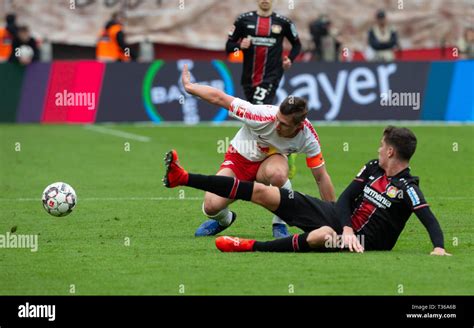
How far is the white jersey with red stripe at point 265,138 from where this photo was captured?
10.4m

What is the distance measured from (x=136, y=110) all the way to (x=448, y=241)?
50.7ft

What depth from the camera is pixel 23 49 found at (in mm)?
25391

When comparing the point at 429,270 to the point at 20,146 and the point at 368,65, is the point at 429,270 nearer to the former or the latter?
the point at 20,146

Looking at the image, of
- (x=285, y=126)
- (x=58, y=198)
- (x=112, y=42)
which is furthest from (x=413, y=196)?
(x=112, y=42)

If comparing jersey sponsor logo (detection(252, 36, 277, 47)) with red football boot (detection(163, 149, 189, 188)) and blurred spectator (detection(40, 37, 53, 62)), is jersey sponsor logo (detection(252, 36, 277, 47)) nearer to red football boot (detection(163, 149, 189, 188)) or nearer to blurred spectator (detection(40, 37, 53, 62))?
red football boot (detection(163, 149, 189, 188))

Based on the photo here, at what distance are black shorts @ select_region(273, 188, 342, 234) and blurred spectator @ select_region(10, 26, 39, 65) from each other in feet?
53.9

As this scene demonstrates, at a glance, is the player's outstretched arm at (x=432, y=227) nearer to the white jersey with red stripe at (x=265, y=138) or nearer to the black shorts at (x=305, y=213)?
the black shorts at (x=305, y=213)

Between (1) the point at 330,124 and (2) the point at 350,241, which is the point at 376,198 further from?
(1) the point at 330,124

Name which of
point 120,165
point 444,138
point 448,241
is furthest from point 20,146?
point 448,241

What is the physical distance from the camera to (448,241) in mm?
10422

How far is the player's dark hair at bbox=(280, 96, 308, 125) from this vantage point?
392 inches

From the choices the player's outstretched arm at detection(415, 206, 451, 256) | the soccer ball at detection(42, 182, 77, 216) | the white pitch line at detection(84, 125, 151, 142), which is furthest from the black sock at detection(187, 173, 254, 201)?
the white pitch line at detection(84, 125, 151, 142)

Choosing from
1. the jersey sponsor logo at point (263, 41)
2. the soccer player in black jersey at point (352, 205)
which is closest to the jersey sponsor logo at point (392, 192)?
the soccer player in black jersey at point (352, 205)

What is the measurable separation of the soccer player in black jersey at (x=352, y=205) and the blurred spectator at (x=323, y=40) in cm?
2113
